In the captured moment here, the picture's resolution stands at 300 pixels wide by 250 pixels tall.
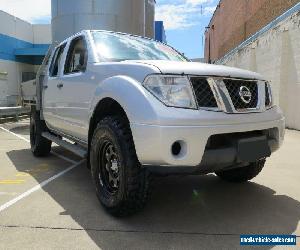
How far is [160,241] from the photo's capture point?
3283mm

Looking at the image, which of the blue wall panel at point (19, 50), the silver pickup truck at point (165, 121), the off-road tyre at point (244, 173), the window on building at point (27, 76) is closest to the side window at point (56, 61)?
the silver pickup truck at point (165, 121)

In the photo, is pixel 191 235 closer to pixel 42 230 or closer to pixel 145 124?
pixel 145 124

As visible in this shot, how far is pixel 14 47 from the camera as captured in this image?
36.3 m

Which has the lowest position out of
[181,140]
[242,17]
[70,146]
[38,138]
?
[38,138]

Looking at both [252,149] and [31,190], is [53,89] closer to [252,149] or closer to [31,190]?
[31,190]

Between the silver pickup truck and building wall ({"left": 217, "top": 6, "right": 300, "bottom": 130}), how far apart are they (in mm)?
9664

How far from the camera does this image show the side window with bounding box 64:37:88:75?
4820 millimetres

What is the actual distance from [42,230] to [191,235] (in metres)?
1.28

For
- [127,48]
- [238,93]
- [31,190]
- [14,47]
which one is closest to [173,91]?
[238,93]

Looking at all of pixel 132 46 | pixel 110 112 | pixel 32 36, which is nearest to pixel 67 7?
pixel 132 46

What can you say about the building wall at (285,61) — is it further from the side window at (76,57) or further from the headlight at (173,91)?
the headlight at (173,91)

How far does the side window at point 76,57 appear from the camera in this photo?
190 inches

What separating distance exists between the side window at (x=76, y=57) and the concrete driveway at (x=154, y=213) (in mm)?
1473

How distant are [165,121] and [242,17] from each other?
95.1 ft
